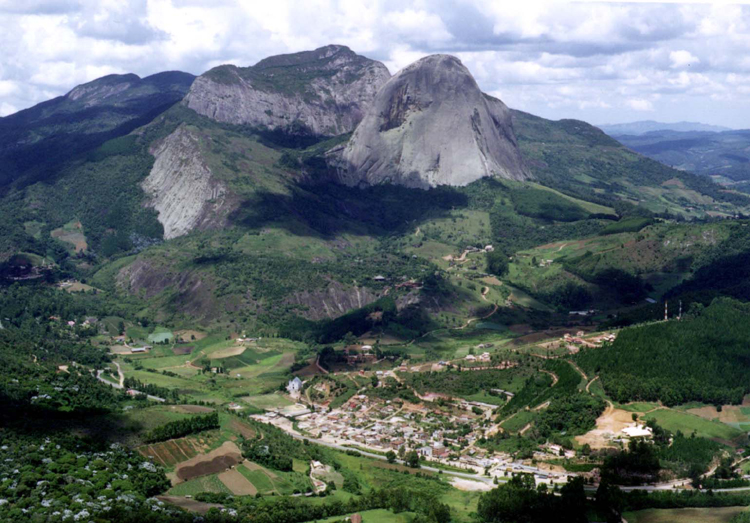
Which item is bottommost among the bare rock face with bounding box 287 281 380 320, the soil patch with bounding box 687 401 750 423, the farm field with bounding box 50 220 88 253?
the soil patch with bounding box 687 401 750 423

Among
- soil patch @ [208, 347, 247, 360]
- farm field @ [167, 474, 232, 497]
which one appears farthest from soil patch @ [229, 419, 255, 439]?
soil patch @ [208, 347, 247, 360]

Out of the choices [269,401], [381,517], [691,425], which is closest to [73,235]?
[269,401]

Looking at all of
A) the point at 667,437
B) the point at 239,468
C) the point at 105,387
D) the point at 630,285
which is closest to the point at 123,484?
the point at 239,468

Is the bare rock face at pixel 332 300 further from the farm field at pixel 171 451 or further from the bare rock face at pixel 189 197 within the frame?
the farm field at pixel 171 451

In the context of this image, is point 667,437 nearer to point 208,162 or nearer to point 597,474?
point 597,474

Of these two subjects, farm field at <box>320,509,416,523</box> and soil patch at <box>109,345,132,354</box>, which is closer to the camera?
farm field at <box>320,509,416,523</box>

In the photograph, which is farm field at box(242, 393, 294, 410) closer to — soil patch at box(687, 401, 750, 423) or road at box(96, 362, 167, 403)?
road at box(96, 362, 167, 403)
